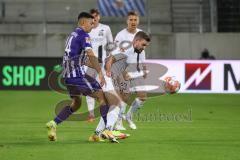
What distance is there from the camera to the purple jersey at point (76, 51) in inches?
491

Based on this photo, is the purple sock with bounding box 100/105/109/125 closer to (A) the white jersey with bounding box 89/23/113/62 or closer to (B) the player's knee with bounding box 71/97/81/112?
(B) the player's knee with bounding box 71/97/81/112

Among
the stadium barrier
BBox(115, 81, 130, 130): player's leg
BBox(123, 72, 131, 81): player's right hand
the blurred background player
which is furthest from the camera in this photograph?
the stadium barrier

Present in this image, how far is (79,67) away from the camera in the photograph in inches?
498

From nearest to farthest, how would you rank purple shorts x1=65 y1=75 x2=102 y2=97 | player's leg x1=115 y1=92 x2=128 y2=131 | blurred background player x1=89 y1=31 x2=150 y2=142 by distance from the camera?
purple shorts x1=65 y1=75 x2=102 y2=97
blurred background player x1=89 y1=31 x2=150 y2=142
player's leg x1=115 y1=92 x2=128 y2=131

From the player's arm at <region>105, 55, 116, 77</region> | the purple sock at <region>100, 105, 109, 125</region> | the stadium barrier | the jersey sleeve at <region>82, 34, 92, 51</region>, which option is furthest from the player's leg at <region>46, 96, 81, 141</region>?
the stadium barrier

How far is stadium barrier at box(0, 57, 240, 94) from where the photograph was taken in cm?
2617

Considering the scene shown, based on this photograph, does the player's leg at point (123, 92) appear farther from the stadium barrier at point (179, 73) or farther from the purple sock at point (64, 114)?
the stadium barrier at point (179, 73)

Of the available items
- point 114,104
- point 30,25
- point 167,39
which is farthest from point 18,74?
point 114,104

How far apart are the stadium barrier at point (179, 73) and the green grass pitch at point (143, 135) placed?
9.35 feet

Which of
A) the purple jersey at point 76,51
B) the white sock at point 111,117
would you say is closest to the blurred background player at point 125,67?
the white sock at point 111,117

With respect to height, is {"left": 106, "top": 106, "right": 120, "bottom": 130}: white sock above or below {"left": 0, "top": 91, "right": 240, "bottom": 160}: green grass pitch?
above

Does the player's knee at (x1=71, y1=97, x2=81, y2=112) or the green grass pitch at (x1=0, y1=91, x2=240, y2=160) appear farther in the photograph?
the player's knee at (x1=71, y1=97, x2=81, y2=112)

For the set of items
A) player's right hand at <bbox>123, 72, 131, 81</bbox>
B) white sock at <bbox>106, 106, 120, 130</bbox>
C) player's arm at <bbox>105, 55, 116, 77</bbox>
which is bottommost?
white sock at <bbox>106, 106, 120, 130</bbox>

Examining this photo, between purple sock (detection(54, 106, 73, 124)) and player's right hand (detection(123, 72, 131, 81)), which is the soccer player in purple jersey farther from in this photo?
player's right hand (detection(123, 72, 131, 81))
